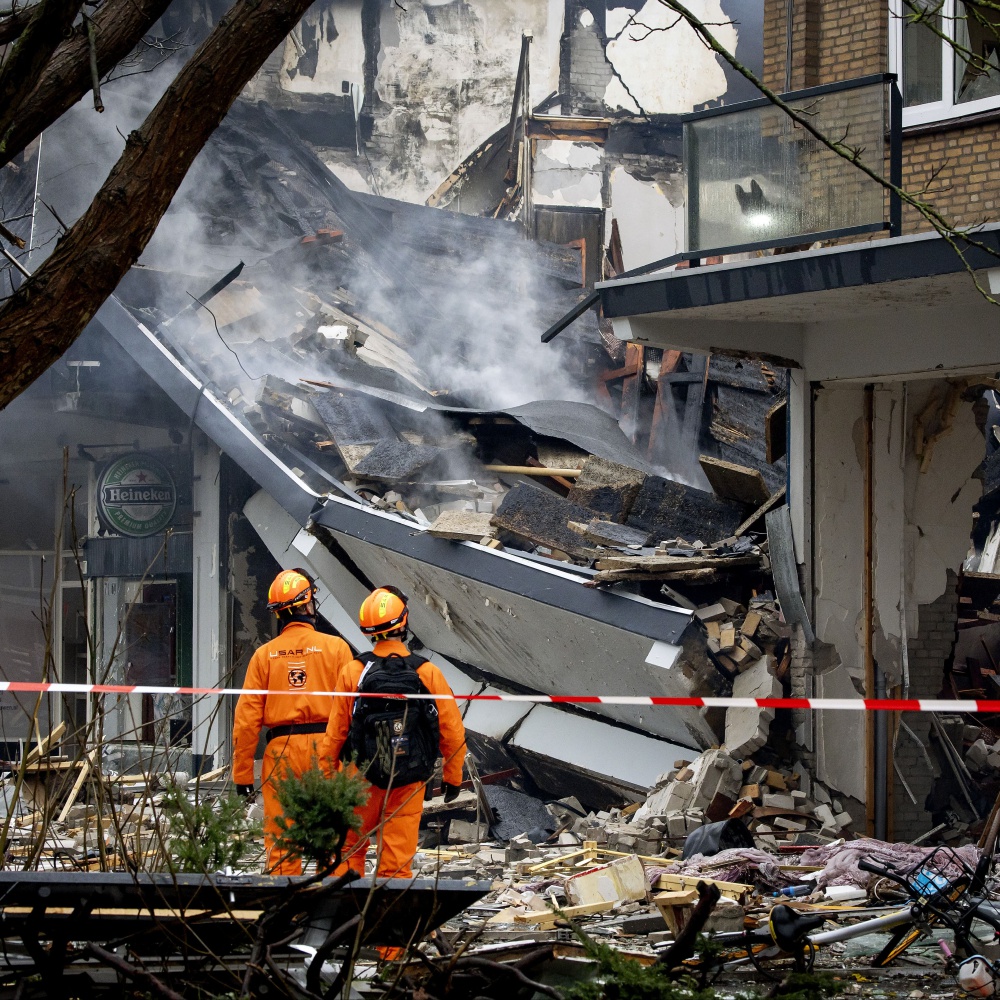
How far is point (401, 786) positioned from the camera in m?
6.33

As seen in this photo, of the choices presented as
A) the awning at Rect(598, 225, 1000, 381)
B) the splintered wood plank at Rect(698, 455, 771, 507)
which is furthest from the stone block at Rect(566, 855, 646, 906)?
the splintered wood plank at Rect(698, 455, 771, 507)

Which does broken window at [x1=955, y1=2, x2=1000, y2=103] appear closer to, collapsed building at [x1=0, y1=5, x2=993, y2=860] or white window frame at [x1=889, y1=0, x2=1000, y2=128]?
white window frame at [x1=889, y1=0, x2=1000, y2=128]

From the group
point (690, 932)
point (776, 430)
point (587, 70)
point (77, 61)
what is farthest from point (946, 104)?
point (587, 70)

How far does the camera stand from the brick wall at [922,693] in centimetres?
933

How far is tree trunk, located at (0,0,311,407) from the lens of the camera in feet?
13.6

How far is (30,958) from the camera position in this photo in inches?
159

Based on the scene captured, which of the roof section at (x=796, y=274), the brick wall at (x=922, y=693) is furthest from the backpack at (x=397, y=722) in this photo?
the brick wall at (x=922, y=693)

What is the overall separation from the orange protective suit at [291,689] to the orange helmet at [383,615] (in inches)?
10.6

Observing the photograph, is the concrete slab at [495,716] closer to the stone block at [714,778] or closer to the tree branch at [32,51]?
the stone block at [714,778]

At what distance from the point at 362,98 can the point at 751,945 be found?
21683 millimetres

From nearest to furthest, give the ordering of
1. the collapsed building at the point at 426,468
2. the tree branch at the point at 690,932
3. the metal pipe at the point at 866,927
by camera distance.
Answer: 1. the tree branch at the point at 690,932
2. the metal pipe at the point at 866,927
3. the collapsed building at the point at 426,468

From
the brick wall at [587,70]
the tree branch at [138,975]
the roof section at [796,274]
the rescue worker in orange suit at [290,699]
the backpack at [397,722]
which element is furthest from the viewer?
the brick wall at [587,70]

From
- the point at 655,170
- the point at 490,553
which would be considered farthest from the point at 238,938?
the point at 655,170

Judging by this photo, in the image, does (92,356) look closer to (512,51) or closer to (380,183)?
(380,183)
